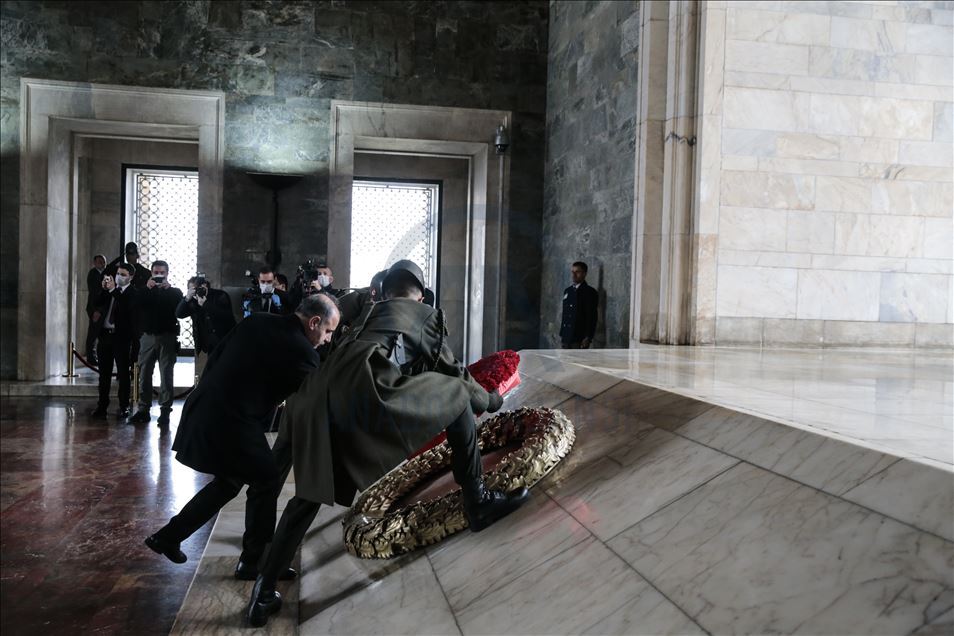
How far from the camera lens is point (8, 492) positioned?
17.9 feet

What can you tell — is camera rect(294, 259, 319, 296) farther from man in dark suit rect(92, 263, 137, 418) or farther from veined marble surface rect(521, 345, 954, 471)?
veined marble surface rect(521, 345, 954, 471)

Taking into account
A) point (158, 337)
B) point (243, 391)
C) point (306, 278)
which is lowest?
point (158, 337)

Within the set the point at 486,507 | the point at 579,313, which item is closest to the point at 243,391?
the point at 486,507

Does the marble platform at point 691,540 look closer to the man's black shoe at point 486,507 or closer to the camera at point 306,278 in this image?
the man's black shoe at point 486,507

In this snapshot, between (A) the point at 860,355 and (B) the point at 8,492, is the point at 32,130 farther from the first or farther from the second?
(A) the point at 860,355

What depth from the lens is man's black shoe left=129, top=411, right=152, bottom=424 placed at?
8.23 meters

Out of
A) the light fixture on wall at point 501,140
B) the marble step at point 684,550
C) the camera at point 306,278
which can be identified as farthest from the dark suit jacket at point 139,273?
the marble step at point 684,550

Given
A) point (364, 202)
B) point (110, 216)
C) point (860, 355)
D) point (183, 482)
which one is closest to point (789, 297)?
point (860, 355)

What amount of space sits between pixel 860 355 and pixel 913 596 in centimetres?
539

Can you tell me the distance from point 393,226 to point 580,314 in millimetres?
6428

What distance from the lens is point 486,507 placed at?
318cm

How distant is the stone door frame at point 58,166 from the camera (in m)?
10.5

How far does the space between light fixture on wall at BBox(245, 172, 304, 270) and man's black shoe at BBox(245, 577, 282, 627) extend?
8049 millimetres

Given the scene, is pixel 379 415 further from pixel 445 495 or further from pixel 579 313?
pixel 579 313
